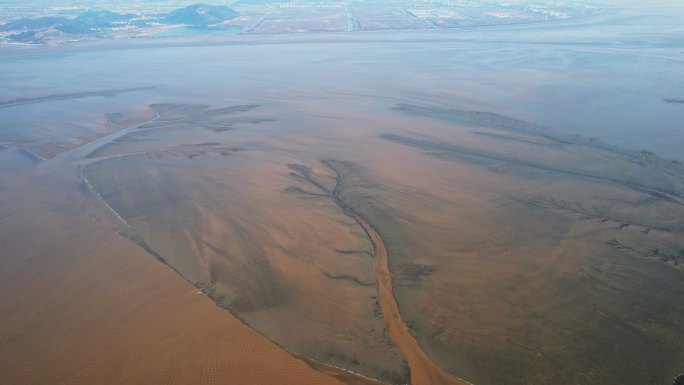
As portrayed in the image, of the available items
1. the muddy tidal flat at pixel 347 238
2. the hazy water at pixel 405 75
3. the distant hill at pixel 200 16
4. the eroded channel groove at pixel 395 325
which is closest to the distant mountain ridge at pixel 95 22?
the distant hill at pixel 200 16

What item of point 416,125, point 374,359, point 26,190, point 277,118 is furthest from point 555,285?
point 26,190

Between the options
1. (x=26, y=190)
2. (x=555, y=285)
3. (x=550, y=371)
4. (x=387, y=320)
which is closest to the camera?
(x=550, y=371)

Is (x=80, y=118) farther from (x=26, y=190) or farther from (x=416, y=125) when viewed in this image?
(x=416, y=125)

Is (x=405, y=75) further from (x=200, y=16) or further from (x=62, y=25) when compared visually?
(x=200, y=16)

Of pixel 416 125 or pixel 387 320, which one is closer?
pixel 387 320

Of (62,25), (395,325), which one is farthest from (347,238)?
(62,25)

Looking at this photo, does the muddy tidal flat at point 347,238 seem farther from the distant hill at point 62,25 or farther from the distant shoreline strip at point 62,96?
the distant hill at point 62,25

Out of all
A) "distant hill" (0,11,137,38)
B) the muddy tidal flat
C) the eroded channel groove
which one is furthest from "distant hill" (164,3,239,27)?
the eroded channel groove
